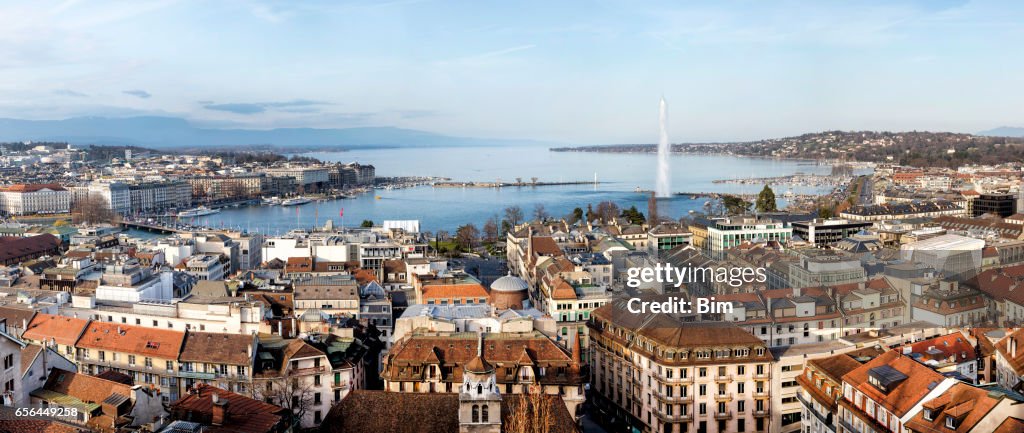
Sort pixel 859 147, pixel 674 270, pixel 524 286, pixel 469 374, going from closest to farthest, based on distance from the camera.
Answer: pixel 469 374 < pixel 524 286 < pixel 674 270 < pixel 859 147

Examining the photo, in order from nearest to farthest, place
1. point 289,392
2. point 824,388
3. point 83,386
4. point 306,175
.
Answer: point 83,386 < point 824,388 < point 289,392 < point 306,175

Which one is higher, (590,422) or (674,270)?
(674,270)

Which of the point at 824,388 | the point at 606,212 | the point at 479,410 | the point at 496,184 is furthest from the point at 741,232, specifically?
the point at 496,184

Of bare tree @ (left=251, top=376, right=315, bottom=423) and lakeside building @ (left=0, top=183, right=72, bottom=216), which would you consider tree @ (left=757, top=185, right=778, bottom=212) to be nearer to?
bare tree @ (left=251, top=376, right=315, bottom=423)

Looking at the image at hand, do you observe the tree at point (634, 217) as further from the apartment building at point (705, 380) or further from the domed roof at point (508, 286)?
the apartment building at point (705, 380)

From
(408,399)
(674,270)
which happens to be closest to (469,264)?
(674,270)

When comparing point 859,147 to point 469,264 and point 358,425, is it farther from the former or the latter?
point 358,425

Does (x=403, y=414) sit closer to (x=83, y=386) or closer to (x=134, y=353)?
A: (x=83, y=386)
